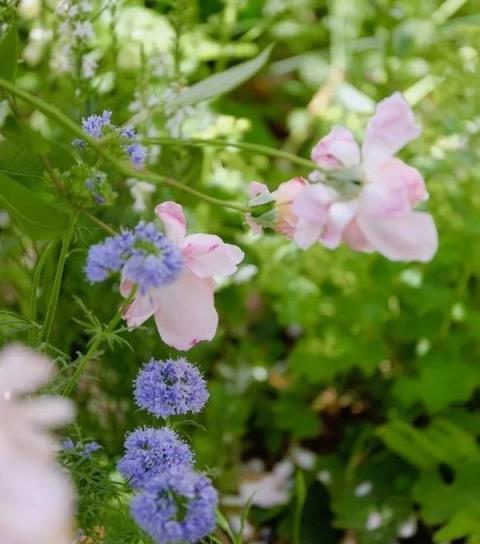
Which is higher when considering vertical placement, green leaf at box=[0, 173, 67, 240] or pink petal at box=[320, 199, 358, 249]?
pink petal at box=[320, 199, 358, 249]

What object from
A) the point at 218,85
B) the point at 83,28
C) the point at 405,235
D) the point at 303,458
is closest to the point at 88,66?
the point at 83,28

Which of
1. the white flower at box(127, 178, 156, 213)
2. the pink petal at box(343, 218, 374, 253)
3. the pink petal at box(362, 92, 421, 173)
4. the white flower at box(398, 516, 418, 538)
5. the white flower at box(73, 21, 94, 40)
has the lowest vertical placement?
the white flower at box(398, 516, 418, 538)

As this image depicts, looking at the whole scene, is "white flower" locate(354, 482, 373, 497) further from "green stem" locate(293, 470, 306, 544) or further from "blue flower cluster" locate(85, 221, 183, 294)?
"blue flower cluster" locate(85, 221, 183, 294)

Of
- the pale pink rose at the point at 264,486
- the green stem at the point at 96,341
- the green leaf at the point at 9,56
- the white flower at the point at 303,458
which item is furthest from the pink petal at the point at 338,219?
the white flower at the point at 303,458

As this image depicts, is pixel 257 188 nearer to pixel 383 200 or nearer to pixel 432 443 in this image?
pixel 383 200

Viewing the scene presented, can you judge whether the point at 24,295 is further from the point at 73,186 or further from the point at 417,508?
the point at 73,186

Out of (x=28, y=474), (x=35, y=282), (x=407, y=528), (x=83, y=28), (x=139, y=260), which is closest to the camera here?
(x=28, y=474)

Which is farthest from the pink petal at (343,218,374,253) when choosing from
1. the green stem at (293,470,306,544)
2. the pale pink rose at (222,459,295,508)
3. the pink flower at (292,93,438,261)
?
the pale pink rose at (222,459,295,508)
